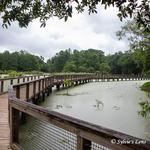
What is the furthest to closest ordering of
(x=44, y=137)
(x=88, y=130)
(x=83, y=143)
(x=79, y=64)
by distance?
(x=79, y=64)
(x=44, y=137)
(x=83, y=143)
(x=88, y=130)

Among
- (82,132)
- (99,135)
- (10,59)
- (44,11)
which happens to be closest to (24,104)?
(44,11)

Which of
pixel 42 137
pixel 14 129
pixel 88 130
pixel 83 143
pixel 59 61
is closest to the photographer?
pixel 88 130

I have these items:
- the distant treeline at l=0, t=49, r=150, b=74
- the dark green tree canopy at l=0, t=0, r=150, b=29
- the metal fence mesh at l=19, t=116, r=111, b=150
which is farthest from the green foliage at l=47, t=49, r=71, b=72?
the dark green tree canopy at l=0, t=0, r=150, b=29

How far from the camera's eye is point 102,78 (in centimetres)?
7506

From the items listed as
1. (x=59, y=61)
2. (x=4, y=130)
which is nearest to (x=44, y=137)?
(x=4, y=130)

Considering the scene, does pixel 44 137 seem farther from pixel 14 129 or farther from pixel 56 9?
pixel 56 9

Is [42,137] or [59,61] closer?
[42,137]

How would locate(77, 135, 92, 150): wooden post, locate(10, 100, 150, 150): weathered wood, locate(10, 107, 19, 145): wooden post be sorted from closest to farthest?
locate(10, 100, 150, 150): weathered wood → locate(77, 135, 92, 150): wooden post → locate(10, 107, 19, 145): wooden post

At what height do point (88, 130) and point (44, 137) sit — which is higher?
point (88, 130)

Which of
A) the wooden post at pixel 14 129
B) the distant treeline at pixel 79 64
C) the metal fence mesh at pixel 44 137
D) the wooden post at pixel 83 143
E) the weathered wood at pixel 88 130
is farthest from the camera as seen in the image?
the distant treeline at pixel 79 64

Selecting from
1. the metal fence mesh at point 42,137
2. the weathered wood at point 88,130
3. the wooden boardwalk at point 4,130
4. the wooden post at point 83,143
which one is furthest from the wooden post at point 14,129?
the wooden post at point 83,143

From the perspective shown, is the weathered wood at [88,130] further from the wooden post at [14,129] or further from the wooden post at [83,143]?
the wooden post at [14,129]

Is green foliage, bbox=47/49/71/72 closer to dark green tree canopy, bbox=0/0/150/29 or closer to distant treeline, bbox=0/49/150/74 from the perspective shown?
distant treeline, bbox=0/49/150/74

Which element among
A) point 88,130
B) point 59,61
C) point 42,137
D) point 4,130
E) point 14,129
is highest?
point 59,61
